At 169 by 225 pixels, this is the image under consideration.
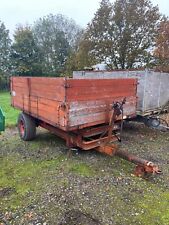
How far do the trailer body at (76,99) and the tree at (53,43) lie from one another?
2349 cm

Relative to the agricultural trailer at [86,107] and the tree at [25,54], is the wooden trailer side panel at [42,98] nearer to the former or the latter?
the agricultural trailer at [86,107]

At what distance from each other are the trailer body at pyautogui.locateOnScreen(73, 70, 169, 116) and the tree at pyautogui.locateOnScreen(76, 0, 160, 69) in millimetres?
10645

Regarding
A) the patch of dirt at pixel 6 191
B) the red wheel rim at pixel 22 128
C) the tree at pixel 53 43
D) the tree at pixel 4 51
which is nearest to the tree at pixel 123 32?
the tree at pixel 53 43

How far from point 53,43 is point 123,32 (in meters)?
13.7

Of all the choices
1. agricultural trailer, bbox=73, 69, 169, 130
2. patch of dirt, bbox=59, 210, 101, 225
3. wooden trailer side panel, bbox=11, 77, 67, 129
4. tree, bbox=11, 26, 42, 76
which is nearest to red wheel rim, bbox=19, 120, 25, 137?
wooden trailer side panel, bbox=11, 77, 67, 129

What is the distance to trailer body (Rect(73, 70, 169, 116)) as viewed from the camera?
7.64 m

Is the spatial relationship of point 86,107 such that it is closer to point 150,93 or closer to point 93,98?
point 93,98

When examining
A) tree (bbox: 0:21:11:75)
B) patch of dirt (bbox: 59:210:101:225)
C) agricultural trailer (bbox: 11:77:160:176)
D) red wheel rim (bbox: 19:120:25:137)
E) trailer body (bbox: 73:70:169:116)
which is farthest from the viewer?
tree (bbox: 0:21:11:75)

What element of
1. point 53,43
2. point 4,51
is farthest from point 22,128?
point 4,51

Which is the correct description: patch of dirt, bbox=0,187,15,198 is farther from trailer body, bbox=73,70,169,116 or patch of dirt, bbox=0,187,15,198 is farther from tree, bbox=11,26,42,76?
tree, bbox=11,26,42,76

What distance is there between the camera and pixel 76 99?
5.27m

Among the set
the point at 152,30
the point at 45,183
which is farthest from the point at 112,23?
the point at 45,183

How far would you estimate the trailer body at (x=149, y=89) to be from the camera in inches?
301

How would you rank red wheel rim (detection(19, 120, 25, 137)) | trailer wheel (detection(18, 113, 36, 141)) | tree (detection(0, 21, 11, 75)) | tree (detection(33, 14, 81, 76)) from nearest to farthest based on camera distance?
trailer wheel (detection(18, 113, 36, 141)) → red wheel rim (detection(19, 120, 25, 137)) → tree (detection(33, 14, 81, 76)) → tree (detection(0, 21, 11, 75))
